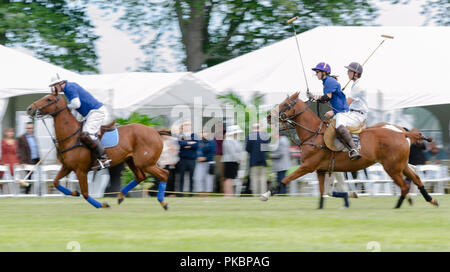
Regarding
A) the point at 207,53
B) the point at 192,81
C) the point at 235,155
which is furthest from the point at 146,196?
the point at 207,53

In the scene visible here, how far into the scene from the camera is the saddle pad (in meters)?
12.6

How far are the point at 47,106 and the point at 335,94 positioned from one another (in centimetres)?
472

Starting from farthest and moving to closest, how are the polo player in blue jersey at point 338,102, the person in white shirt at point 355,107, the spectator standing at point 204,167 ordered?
the spectator standing at point 204,167, the person in white shirt at point 355,107, the polo player in blue jersey at point 338,102

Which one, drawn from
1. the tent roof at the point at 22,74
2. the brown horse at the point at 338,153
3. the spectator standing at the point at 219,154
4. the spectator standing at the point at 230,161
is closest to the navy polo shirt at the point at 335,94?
the brown horse at the point at 338,153

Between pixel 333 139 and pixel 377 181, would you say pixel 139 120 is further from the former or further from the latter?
pixel 333 139

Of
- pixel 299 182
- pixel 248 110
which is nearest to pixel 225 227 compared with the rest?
pixel 299 182

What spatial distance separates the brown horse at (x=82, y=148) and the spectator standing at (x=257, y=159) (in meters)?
3.83

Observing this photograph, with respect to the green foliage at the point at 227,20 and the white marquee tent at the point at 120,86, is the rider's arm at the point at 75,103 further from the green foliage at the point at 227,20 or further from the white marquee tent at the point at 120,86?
the green foliage at the point at 227,20

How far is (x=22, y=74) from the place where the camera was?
719 inches

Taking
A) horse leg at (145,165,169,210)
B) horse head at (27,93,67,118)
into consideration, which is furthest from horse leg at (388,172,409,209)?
horse head at (27,93,67,118)

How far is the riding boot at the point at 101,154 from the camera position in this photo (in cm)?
1235

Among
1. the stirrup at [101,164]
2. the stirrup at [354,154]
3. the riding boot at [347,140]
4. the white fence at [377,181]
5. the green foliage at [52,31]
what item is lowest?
the white fence at [377,181]

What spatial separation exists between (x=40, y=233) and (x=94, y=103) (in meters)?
3.66

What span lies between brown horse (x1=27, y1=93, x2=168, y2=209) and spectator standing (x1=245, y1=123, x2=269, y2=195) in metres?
3.83
